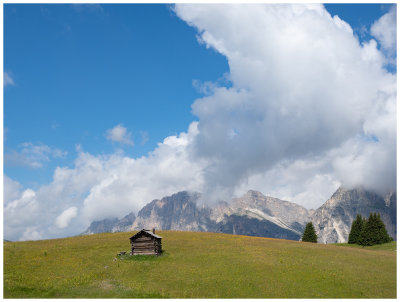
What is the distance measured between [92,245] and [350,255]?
157ft

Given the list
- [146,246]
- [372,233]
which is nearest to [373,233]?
[372,233]

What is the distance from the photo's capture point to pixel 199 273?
123ft

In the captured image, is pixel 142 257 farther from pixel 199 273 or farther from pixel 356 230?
pixel 356 230

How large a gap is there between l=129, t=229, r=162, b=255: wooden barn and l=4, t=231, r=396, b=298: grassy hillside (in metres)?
1.96

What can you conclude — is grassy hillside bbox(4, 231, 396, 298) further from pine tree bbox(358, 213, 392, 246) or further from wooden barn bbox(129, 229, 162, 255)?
pine tree bbox(358, 213, 392, 246)

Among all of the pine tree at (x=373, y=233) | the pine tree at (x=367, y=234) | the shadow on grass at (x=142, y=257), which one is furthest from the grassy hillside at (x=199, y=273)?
the pine tree at (x=373, y=233)

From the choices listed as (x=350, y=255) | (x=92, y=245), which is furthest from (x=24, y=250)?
(x=350, y=255)

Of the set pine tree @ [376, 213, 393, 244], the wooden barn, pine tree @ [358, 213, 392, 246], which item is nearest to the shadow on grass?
the wooden barn

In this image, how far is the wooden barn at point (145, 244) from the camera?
Result: 161 ft

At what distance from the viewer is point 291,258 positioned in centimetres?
4803

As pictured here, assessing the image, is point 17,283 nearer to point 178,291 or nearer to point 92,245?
point 178,291

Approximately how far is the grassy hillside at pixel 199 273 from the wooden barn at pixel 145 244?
1.96 metres

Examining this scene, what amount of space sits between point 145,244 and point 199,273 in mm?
14901

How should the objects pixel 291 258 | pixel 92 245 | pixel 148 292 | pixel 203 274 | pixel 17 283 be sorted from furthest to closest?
pixel 92 245 → pixel 291 258 → pixel 203 274 → pixel 17 283 → pixel 148 292
